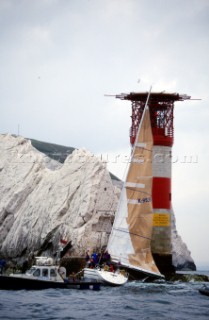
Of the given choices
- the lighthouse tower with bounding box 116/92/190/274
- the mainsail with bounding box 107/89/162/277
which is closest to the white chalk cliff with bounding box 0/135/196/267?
the lighthouse tower with bounding box 116/92/190/274

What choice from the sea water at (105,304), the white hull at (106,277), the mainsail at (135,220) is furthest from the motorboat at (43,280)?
the mainsail at (135,220)

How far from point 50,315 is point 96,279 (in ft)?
50.0

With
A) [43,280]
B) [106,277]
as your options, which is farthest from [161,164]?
[43,280]

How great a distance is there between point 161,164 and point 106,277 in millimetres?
11738

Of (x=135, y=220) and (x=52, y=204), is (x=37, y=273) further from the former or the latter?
(x=52, y=204)

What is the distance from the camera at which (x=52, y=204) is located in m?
60.7

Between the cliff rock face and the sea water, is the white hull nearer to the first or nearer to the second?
the sea water

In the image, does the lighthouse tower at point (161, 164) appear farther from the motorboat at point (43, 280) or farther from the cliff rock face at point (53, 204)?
the motorboat at point (43, 280)

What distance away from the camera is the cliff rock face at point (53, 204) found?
5622cm

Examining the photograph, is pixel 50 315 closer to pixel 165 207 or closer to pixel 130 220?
pixel 130 220

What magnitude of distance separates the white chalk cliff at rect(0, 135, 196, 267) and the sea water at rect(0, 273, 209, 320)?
1511 centimetres

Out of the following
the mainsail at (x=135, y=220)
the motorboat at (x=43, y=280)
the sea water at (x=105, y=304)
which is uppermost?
the mainsail at (x=135, y=220)

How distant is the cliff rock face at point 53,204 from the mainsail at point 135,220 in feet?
39.6

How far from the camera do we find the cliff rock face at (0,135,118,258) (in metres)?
56.2
